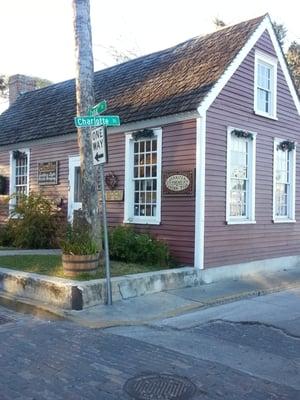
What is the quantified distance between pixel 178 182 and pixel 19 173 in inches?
298

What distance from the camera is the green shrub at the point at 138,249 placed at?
1139 centimetres

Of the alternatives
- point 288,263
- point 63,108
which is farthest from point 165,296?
point 63,108

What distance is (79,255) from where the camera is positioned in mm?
9406

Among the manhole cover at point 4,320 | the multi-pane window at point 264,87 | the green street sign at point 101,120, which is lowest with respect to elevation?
the manhole cover at point 4,320

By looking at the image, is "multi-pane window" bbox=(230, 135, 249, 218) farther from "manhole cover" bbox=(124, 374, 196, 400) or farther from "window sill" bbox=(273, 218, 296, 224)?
"manhole cover" bbox=(124, 374, 196, 400)

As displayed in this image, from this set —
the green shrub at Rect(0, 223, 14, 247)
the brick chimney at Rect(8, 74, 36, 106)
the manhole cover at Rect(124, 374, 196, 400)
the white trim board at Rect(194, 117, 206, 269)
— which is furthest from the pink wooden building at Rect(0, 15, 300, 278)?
the brick chimney at Rect(8, 74, 36, 106)

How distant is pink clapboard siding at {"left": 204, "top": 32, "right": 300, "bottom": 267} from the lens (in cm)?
1166

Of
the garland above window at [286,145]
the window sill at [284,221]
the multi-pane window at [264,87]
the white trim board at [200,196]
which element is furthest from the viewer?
the garland above window at [286,145]

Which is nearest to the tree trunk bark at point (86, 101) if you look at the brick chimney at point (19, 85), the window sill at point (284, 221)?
the window sill at point (284, 221)

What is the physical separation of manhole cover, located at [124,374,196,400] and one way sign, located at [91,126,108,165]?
4.14 m

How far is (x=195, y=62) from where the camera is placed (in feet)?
43.0

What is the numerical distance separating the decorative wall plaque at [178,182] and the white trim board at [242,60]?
1.37 meters

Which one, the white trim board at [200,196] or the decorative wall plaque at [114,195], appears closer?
the white trim board at [200,196]

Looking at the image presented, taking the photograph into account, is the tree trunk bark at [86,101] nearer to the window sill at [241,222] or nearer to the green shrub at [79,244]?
the green shrub at [79,244]
